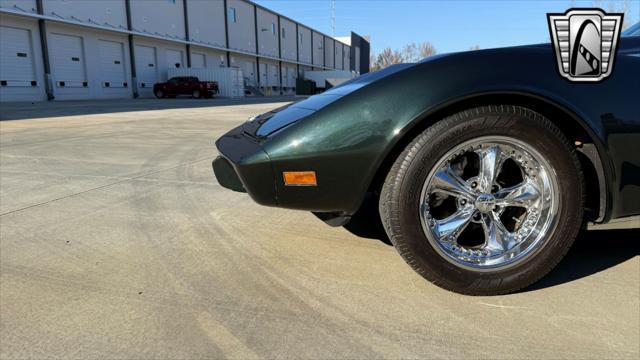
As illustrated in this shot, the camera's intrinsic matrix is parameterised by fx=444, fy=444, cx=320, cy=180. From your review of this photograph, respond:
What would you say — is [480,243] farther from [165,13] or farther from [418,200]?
[165,13]

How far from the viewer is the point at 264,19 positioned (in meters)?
49.0

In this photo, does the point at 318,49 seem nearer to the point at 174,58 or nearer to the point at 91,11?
the point at 174,58

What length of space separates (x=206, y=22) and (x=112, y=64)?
1167 cm

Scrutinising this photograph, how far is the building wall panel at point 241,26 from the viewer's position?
43.0 metres

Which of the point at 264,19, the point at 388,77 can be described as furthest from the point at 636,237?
the point at 264,19

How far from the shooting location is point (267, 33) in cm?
4994

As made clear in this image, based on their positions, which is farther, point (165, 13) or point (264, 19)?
point (264, 19)

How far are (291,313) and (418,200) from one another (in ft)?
2.47

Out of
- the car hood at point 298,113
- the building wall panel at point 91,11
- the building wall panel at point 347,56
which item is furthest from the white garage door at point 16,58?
the building wall panel at point 347,56

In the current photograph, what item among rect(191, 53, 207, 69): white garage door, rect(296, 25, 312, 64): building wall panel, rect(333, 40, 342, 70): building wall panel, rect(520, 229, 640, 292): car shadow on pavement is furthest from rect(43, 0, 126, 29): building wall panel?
Answer: rect(333, 40, 342, 70): building wall panel

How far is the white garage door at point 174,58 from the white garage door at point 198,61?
5.28ft

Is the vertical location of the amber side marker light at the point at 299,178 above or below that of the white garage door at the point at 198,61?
below

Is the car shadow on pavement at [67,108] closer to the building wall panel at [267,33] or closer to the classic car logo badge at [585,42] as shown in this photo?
the classic car logo badge at [585,42]

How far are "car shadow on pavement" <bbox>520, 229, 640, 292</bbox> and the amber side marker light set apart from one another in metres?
1.16
